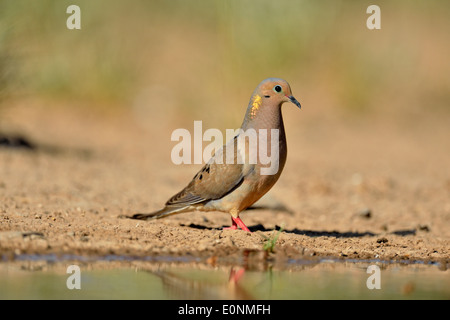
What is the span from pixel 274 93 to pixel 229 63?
618 cm

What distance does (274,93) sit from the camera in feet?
20.5

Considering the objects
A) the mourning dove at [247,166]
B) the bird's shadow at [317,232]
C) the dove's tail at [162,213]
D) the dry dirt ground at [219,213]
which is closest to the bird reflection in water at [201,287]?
the dry dirt ground at [219,213]

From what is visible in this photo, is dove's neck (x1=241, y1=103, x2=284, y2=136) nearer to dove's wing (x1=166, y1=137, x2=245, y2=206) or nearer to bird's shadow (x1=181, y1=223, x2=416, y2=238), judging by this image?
dove's wing (x1=166, y1=137, x2=245, y2=206)

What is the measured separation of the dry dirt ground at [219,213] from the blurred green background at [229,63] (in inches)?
25.6

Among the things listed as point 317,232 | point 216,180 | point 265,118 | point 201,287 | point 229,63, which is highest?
point 229,63

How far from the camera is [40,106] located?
14164mm

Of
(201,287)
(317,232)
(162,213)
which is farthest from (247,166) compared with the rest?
(201,287)

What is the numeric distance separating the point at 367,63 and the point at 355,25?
485 centimetres

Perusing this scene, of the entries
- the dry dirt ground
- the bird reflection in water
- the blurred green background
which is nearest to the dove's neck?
the dry dirt ground

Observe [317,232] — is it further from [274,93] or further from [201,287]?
[201,287]

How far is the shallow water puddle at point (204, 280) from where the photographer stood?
4.32 meters

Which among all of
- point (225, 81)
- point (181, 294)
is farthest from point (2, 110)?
point (181, 294)

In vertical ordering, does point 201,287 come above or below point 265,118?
below

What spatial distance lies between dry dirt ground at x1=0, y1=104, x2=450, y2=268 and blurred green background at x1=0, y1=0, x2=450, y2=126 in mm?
650
